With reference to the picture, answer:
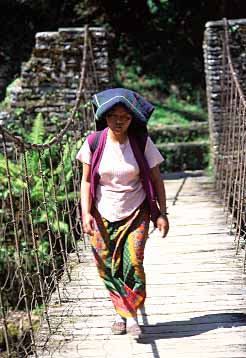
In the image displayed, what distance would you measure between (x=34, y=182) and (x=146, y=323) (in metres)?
3.28

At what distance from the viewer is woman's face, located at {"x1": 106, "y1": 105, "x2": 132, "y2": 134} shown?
3.07 m

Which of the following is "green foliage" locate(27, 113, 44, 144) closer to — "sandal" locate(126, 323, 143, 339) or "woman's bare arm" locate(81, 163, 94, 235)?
"woman's bare arm" locate(81, 163, 94, 235)

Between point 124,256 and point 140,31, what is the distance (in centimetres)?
926

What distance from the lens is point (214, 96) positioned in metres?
6.76

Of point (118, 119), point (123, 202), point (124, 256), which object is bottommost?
point (124, 256)

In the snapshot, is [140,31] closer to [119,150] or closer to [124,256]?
[119,150]

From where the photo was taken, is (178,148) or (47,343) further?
(178,148)

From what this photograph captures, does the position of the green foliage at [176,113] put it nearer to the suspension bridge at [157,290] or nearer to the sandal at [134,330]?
the suspension bridge at [157,290]

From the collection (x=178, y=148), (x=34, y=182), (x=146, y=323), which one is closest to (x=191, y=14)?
(x=178, y=148)

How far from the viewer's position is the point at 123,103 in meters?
3.04

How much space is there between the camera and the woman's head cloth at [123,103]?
3049 mm

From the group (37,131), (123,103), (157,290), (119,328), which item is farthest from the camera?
(37,131)

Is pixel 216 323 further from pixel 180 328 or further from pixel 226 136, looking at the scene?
pixel 226 136

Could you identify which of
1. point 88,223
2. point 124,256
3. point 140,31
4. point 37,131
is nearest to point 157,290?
point 124,256
